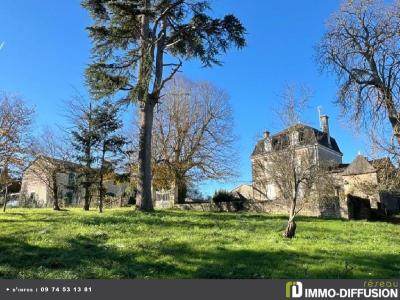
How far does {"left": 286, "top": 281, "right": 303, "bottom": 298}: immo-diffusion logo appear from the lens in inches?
277

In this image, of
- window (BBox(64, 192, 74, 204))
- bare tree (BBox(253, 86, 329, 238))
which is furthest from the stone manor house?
window (BBox(64, 192, 74, 204))

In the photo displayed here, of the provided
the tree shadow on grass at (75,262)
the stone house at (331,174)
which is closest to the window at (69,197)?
the stone house at (331,174)

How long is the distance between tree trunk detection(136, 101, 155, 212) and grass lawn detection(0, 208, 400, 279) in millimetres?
4677

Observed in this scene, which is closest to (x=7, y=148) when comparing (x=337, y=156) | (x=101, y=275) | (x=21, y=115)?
(x=21, y=115)

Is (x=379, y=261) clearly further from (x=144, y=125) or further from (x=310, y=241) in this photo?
(x=144, y=125)

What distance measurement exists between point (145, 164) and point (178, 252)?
35.3 feet

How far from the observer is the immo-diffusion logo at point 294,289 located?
7.03 m

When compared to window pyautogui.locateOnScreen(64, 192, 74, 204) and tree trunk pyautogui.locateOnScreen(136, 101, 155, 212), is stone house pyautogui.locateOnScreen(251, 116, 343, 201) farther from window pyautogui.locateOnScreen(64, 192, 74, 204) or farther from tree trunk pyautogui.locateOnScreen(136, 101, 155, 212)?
window pyautogui.locateOnScreen(64, 192, 74, 204)

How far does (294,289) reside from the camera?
7.17m

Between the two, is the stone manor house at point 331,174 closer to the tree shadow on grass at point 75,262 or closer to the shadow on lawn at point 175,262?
the shadow on lawn at point 175,262

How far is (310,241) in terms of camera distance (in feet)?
42.2

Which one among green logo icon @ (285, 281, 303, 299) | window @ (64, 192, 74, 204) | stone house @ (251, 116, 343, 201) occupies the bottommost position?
green logo icon @ (285, 281, 303, 299)

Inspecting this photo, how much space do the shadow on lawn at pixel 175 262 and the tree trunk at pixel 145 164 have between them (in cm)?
895

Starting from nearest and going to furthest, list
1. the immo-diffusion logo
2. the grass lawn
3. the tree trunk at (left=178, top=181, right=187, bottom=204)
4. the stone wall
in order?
the immo-diffusion logo < the grass lawn < the stone wall < the tree trunk at (left=178, top=181, right=187, bottom=204)
